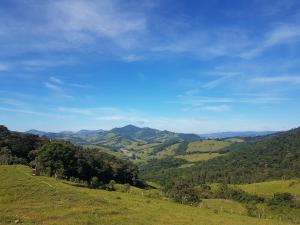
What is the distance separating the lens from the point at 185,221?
42.0 metres

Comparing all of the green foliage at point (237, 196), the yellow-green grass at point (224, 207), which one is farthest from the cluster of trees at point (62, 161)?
the green foliage at point (237, 196)

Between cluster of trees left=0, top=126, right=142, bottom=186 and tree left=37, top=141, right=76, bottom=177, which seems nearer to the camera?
tree left=37, top=141, right=76, bottom=177

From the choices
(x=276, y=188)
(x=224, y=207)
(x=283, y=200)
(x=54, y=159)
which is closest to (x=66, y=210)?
(x=54, y=159)

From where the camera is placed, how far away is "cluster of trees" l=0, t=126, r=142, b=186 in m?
75.9

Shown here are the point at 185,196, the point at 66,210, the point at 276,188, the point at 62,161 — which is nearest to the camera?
the point at 66,210

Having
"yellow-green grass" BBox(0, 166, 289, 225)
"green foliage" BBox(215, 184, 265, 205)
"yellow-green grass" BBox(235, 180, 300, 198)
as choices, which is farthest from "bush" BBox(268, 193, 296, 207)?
"yellow-green grass" BBox(0, 166, 289, 225)

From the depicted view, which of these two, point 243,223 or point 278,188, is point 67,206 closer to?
point 243,223

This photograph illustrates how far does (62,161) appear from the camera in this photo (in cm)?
7812

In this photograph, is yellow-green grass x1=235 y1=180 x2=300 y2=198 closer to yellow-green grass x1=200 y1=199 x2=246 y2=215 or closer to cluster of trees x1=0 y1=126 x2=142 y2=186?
cluster of trees x1=0 y1=126 x2=142 y2=186

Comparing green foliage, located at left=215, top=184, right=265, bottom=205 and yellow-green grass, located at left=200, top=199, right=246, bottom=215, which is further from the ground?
yellow-green grass, located at left=200, top=199, right=246, bottom=215

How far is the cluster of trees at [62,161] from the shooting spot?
75.9m

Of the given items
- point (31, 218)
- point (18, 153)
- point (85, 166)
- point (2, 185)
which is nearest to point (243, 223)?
point (31, 218)

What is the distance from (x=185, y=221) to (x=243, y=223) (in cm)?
982

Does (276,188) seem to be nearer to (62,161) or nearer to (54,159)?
(62,161)
